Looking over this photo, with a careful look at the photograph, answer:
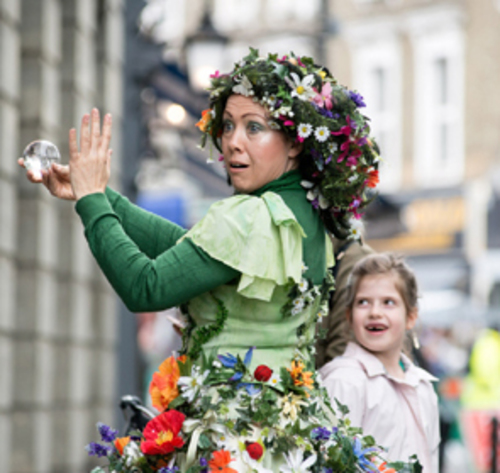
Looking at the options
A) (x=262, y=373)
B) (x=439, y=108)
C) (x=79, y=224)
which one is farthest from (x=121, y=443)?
(x=439, y=108)

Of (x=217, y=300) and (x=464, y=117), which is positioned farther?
(x=464, y=117)

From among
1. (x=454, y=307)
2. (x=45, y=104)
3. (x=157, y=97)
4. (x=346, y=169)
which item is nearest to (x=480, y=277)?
(x=454, y=307)

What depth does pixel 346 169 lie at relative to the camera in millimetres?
3148

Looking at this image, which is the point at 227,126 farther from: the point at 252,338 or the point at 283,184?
the point at 252,338

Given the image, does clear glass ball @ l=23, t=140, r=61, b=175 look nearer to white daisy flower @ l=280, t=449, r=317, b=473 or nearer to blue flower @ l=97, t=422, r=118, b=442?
blue flower @ l=97, t=422, r=118, b=442

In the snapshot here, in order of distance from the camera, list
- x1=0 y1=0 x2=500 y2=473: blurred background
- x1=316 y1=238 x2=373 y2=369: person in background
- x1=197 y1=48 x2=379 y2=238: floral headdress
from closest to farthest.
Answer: x1=197 y1=48 x2=379 y2=238: floral headdress
x1=316 y1=238 x2=373 y2=369: person in background
x1=0 y1=0 x2=500 y2=473: blurred background

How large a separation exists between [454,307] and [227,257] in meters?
17.1

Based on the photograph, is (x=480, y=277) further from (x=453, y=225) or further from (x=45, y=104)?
(x=45, y=104)

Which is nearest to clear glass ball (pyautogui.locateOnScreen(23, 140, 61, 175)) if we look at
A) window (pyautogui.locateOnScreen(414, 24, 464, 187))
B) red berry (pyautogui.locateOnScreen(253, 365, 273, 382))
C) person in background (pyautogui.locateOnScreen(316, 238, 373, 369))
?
red berry (pyautogui.locateOnScreen(253, 365, 273, 382))

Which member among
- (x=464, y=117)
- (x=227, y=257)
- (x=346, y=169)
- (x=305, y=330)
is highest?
(x=464, y=117)

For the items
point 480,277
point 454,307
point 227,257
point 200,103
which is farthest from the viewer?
point 480,277

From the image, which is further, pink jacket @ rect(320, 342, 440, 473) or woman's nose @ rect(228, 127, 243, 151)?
pink jacket @ rect(320, 342, 440, 473)

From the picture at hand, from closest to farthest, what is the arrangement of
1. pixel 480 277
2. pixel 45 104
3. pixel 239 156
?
pixel 239 156 → pixel 45 104 → pixel 480 277

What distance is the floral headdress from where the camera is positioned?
3.10m
